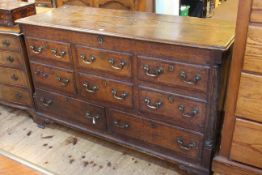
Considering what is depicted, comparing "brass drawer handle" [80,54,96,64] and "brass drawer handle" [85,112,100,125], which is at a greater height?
"brass drawer handle" [80,54,96,64]

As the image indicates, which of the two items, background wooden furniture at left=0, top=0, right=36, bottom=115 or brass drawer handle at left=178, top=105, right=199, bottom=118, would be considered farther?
background wooden furniture at left=0, top=0, right=36, bottom=115

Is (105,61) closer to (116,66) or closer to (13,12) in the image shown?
(116,66)

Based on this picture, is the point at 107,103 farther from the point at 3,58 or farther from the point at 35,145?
the point at 3,58

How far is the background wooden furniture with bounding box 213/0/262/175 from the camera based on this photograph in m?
1.20

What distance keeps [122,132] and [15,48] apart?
943mm

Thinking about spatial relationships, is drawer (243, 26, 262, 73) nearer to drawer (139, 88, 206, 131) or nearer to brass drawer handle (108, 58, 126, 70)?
drawer (139, 88, 206, 131)

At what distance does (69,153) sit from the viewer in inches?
76.5

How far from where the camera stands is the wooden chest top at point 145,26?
1403 millimetres

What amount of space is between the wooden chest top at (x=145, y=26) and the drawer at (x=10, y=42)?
186 mm

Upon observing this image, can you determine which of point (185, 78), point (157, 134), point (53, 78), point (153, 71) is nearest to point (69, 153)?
point (53, 78)

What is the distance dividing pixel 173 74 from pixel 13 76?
4.14ft

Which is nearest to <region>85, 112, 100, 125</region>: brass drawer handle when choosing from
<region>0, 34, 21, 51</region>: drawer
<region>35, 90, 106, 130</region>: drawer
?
<region>35, 90, 106, 130</region>: drawer

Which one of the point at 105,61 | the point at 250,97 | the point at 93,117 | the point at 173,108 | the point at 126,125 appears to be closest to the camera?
the point at 250,97

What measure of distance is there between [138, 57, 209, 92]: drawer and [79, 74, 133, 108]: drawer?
0.15 metres
